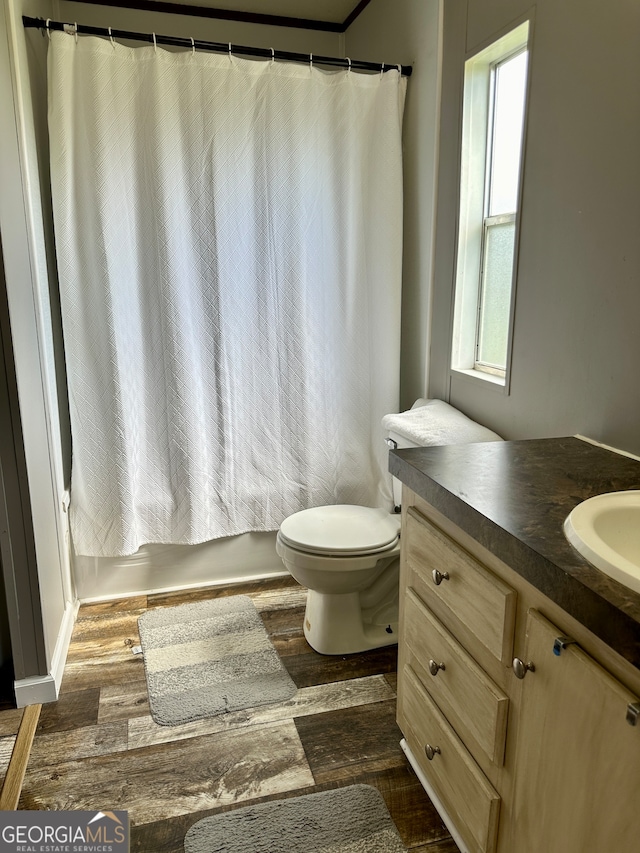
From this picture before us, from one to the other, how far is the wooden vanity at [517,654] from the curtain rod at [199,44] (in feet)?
5.22

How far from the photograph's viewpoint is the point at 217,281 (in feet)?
7.61

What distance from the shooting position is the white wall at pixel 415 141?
2193 mm

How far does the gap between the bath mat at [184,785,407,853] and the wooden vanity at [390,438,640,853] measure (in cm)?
16

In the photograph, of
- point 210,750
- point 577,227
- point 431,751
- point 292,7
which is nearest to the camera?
point 431,751

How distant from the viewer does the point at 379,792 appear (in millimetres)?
1561

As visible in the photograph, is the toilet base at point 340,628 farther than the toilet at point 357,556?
Yes

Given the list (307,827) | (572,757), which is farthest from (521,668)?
(307,827)

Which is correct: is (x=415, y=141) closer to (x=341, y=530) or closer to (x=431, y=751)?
(x=341, y=530)

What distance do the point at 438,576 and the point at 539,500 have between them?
0.92 feet

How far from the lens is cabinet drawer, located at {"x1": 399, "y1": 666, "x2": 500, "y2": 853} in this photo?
3.91ft

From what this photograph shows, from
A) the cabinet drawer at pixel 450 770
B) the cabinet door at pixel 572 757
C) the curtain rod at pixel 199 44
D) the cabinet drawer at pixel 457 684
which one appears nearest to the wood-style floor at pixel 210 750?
the cabinet drawer at pixel 450 770

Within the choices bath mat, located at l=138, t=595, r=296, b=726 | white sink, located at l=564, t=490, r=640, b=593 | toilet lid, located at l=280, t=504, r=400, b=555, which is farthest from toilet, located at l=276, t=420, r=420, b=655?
white sink, located at l=564, t=490, r=640, b=593

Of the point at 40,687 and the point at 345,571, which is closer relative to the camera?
the point at 40,687

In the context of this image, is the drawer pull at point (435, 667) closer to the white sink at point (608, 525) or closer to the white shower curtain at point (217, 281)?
the white sink at point (608, 525)
